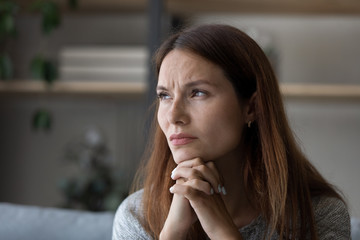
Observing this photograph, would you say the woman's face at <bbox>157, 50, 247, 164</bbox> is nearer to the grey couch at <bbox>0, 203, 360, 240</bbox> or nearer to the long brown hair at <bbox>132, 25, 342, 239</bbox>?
the long brown hair at <bbox>132, 25, 342, 239</bbox>

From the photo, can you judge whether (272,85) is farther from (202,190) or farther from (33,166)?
(33,166)

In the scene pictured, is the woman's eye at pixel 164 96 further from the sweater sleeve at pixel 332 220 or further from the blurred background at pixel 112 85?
the blurred background at pixel 112 85

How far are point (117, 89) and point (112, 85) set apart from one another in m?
0.04

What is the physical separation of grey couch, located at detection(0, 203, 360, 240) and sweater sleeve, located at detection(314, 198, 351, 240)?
0.22 meters

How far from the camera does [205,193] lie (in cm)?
130

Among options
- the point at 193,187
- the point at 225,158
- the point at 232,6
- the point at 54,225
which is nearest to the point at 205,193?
the point at 193,187

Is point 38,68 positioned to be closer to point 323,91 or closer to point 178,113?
point 323,91

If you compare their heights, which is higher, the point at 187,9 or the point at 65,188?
the point at 187,9

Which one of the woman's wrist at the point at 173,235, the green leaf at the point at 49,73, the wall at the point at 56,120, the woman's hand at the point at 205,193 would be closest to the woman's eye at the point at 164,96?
the woman's hand at the point at 205,193

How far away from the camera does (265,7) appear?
2.91 meters

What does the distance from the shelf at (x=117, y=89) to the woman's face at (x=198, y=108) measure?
1486mm

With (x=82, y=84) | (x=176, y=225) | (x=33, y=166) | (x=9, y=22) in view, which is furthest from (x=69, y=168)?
(x=176, y=225)

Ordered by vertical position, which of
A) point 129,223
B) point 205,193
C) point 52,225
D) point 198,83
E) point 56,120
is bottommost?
point 56,120

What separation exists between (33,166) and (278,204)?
2134mm
